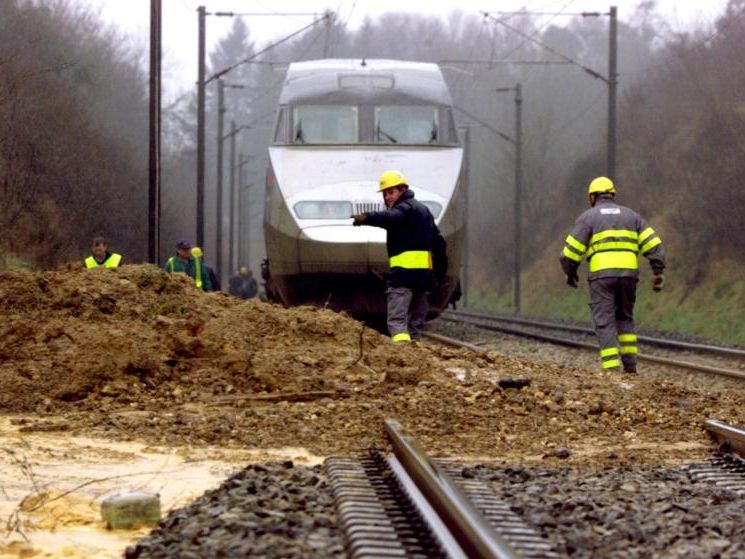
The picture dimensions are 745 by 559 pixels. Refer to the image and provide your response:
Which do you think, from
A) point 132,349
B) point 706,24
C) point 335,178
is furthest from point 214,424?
point 706,24

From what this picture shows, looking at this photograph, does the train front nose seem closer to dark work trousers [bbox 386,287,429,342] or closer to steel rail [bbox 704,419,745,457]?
dark work trousers [bbox 386,287,429,342]

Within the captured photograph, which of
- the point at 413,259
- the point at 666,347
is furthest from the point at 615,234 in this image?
the point at 666,347

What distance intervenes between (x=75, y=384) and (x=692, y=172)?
1337 inches

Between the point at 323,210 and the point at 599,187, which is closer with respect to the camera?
the point at 599,187

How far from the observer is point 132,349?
1127cm

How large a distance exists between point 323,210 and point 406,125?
260 cm

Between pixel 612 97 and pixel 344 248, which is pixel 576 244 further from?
pixel 612 97

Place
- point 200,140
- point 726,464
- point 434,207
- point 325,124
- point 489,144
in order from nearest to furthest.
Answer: point 726,464
point 434,207
point 325,124
point 200,140
point 489,144

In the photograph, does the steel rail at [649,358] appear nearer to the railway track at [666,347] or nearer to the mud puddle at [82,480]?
the railway track at [666,347]

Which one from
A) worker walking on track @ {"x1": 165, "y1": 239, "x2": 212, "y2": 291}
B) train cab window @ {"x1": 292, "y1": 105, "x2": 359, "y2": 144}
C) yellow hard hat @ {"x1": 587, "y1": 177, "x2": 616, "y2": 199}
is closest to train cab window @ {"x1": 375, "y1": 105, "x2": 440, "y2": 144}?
train cab window @ {"x1": 292, "y1": 105, "x2": 359, "y2": 144}

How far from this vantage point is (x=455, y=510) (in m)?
5.41

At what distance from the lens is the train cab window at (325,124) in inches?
798

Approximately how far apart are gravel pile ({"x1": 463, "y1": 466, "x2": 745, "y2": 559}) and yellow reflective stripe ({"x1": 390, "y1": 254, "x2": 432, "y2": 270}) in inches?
233

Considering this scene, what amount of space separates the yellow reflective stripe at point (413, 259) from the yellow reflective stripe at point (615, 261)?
168 cm
